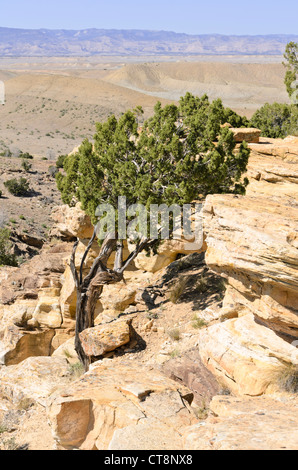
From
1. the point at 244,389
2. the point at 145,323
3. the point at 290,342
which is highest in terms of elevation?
the point at 290,342

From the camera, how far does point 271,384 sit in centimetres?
832

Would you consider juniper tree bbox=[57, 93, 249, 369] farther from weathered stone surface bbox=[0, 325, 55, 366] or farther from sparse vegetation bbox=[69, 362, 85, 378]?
weathered stone surface bbox=[0, 325, 55, 366]

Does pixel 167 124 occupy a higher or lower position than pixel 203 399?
higher

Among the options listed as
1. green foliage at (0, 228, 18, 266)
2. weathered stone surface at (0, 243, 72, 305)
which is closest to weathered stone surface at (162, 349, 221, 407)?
weathered stone surface at (0, 243, 72, 305)

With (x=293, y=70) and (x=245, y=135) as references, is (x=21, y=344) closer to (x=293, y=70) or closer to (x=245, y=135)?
(x=245, y=135)

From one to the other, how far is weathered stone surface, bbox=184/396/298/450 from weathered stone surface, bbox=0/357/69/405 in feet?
18.0

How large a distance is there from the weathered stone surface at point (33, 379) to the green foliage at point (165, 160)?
14.5 feet

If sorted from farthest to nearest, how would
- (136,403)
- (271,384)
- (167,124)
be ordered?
(167,124)
(271,384)
(136,403)

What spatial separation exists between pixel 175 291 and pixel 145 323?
1517 mm

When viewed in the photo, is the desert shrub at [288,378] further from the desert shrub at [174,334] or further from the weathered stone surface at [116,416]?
the desert shrub at [174,334]

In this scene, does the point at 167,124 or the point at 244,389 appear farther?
the point at 167,124
